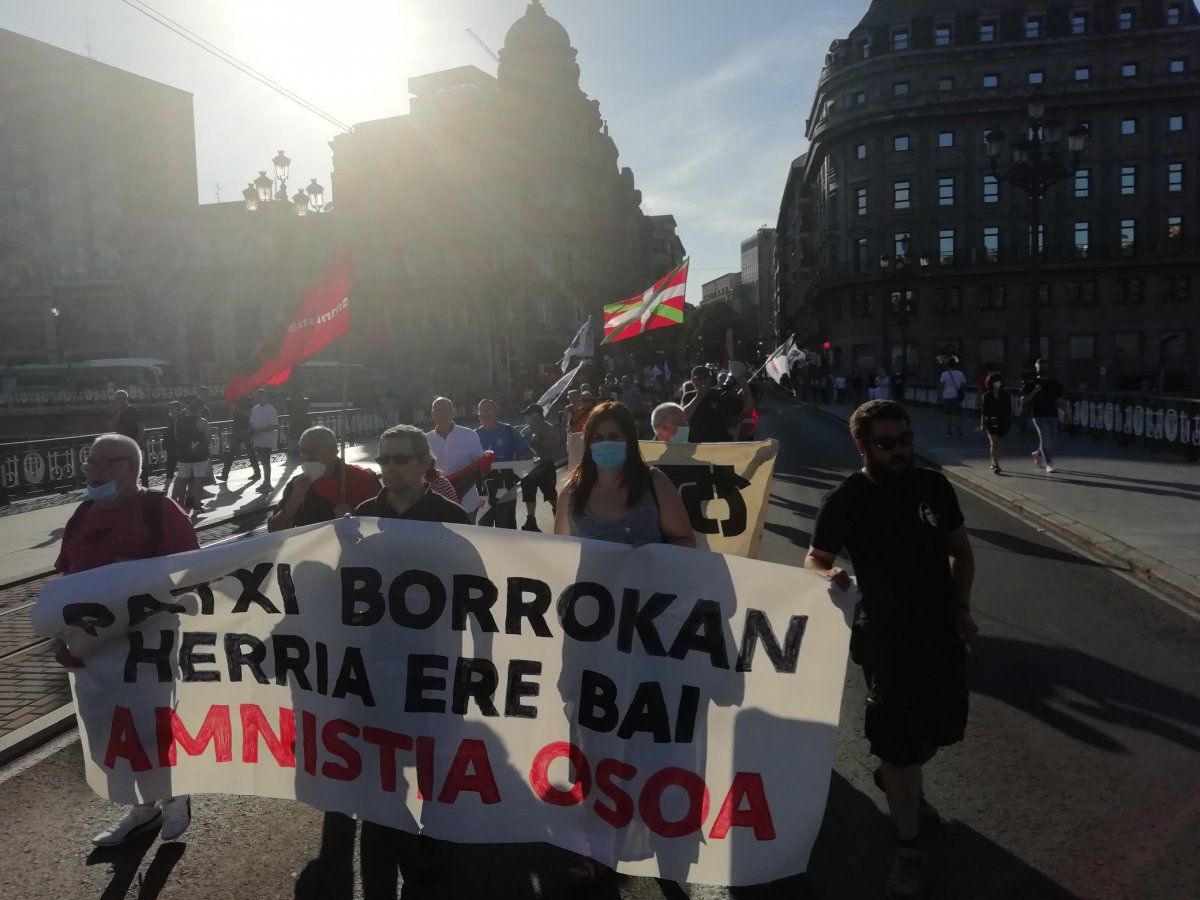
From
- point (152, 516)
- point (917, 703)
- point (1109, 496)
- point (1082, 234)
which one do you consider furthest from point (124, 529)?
point (1082, 234)

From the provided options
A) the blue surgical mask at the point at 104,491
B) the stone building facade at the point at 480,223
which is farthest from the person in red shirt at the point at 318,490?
the stone building facade at the point at 480,223

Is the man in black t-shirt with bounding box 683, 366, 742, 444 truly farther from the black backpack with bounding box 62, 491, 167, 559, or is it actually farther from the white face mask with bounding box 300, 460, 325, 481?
the black backpack with bounding box 62, 491, 167, 559

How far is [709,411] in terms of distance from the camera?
10812 millimetres

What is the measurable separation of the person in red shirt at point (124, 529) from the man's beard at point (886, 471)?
316cm

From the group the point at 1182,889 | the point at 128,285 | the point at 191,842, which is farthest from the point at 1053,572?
the point at 128,285

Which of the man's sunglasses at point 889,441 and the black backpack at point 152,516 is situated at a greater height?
the man's sunglasses at point 889,441

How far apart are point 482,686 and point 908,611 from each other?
5.89 feet

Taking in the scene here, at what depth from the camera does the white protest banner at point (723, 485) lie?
737 centimetres

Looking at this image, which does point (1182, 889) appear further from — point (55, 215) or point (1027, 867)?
point (55, 215)

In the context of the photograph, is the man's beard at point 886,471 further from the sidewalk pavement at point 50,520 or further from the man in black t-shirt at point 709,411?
the sidewalk pavement at point 50,520

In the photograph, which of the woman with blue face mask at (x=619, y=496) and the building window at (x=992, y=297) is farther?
the building window at (x=992, y=297)

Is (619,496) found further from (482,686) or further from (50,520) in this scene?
(50,520)

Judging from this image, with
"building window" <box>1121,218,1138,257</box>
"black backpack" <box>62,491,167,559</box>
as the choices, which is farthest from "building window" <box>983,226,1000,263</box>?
"black backpack" <box>62,491,167,559</box>

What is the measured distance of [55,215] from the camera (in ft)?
343
